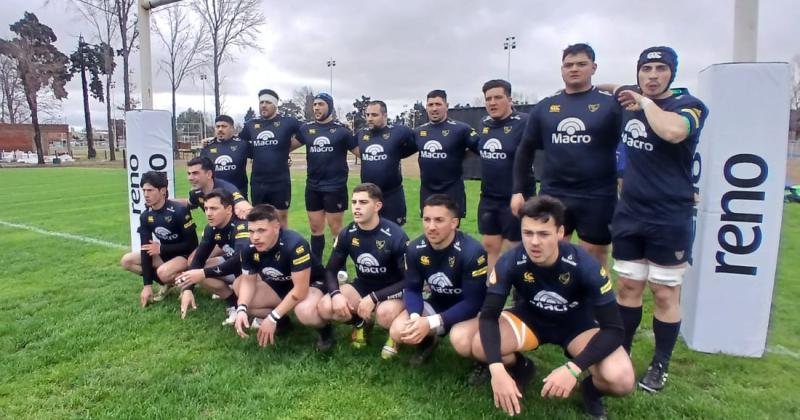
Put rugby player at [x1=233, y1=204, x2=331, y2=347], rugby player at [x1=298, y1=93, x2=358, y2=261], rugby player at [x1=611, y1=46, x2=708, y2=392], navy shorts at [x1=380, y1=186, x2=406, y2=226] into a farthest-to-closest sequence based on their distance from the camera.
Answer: rugby player at [x1=298, y1=93, x2=358, y2=261], navy shorts at [x1=380, y1=186, x2=406, y2=226], rugby player at [x1=233, y1=204, x2=331, y2=347], rugby player at [x1=611, y1=46, x2=708, y2=392]

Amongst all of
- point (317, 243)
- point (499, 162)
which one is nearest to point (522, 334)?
point (499, 162)

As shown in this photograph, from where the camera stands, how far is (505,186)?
4.58 m

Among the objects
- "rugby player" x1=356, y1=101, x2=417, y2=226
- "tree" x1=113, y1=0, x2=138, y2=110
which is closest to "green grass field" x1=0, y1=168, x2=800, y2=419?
"rugby player" x1=356, y1=101, x2=417, y2=226

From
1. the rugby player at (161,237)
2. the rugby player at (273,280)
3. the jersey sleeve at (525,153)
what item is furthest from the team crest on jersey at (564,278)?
the rugby player at (161,237)

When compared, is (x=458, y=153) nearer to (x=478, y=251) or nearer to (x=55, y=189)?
(x=478, y=251)

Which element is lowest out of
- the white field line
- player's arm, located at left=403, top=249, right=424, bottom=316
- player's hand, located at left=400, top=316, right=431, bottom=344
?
the white field line

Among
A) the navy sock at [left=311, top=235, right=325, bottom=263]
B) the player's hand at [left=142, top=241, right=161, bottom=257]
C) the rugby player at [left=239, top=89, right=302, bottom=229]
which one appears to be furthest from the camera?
the navy sock at [left=311, top=235, right=325, bottom=263]

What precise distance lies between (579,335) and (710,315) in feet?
4.85

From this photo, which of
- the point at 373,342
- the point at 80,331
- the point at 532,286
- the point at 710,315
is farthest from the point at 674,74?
the point at 80,331

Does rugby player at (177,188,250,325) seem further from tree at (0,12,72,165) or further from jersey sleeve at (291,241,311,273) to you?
tree at (0,12,72,165)

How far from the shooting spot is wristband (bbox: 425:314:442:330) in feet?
10.7

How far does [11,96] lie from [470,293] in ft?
180

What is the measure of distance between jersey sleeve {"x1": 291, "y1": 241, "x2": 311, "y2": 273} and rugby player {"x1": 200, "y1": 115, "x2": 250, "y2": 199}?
2.59 metres

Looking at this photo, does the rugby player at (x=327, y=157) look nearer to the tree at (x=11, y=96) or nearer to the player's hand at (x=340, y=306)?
the player's hand at (x=340, y=306)
